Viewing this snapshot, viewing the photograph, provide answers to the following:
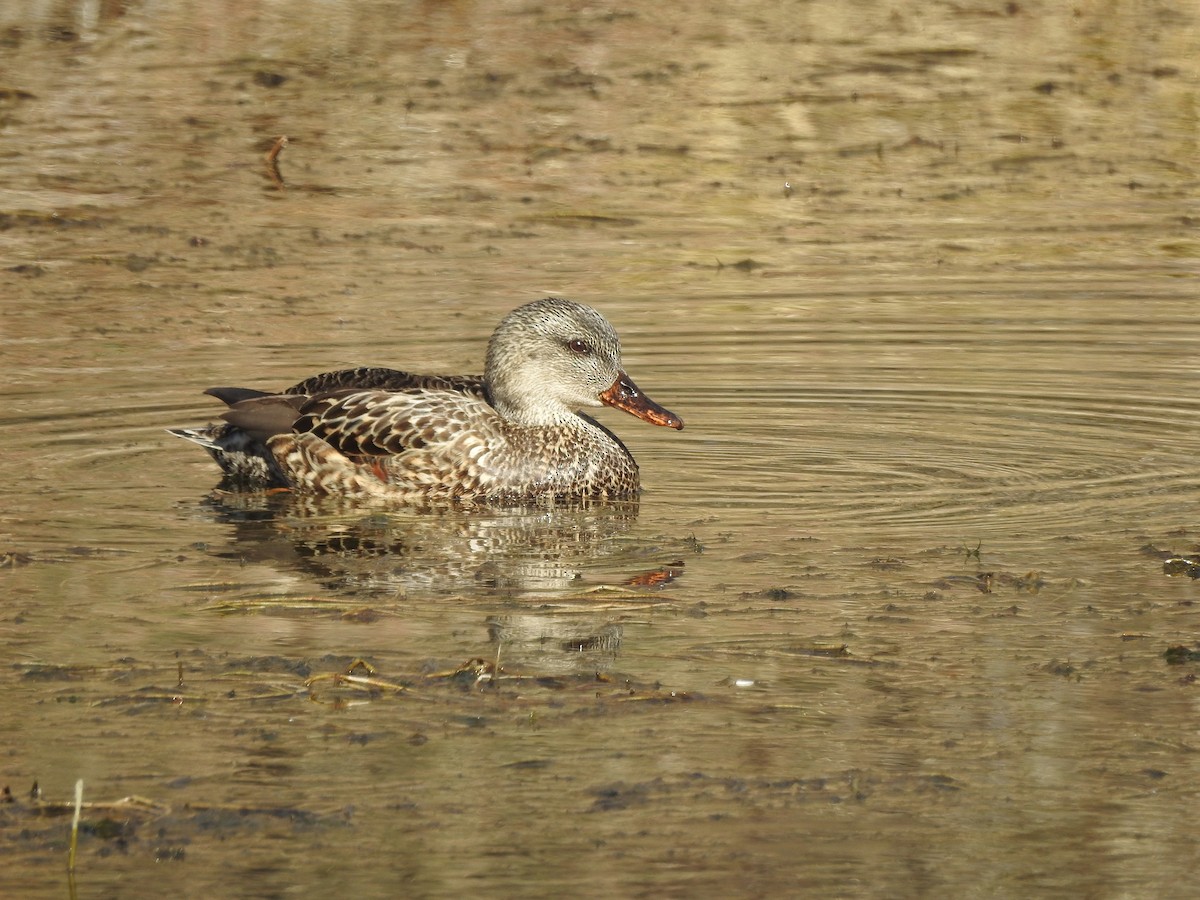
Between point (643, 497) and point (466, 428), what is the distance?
35.7 inches

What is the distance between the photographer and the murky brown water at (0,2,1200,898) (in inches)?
232

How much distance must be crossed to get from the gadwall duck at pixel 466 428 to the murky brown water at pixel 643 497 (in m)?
0.32

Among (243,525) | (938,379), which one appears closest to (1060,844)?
(243,525)

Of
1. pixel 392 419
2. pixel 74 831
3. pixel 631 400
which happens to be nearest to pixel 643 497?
pixel 631 400

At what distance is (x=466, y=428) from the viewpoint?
1034 centimetres

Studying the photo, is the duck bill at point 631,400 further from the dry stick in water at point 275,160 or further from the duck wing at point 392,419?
the dry stick in water at point 275,160

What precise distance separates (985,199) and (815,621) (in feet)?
36.6

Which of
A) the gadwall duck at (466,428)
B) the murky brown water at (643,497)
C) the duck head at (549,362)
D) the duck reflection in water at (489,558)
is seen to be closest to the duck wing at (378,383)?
the gadwall duck at (466,428)

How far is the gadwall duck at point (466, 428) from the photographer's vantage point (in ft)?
33.7

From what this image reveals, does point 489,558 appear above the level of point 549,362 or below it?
below

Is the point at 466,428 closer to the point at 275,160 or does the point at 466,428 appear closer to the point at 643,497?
the point at 643,497

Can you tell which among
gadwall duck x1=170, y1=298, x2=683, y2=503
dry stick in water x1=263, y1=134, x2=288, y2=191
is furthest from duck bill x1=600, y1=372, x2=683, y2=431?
dry stick in water x1=263, y1=134, x2=288, y2=191

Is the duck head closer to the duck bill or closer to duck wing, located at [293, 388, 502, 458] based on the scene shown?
the duck bill

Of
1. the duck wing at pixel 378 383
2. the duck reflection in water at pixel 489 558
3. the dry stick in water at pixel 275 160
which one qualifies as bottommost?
the dry stick in water at pixel 275 160
